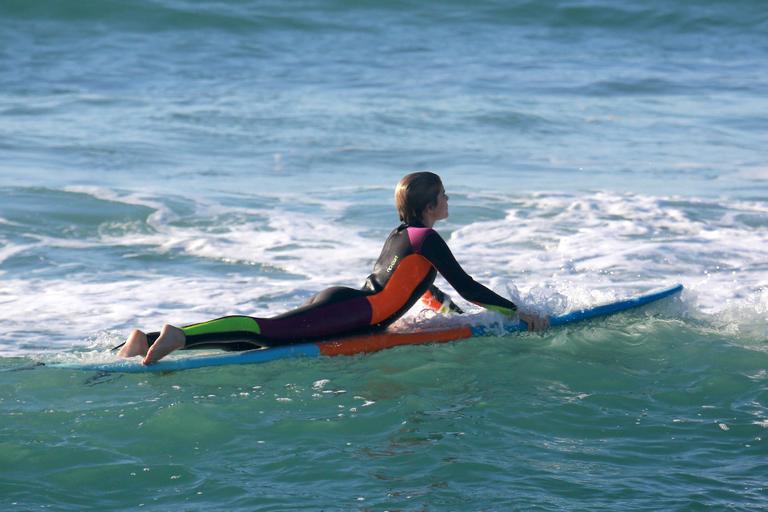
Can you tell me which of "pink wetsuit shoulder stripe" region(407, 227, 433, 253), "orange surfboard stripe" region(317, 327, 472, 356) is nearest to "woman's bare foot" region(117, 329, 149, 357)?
"orange surfboard stripe" region(317, 327, 472, 356)

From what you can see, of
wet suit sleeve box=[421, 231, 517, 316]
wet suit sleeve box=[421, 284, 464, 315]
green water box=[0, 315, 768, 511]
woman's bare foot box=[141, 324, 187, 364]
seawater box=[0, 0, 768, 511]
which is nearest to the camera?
green water box=[0, 315, 768, 511]

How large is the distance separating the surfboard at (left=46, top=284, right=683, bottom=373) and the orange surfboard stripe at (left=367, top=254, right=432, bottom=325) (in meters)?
0.15

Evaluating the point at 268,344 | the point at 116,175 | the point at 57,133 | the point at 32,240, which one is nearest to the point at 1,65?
the point at 57,133

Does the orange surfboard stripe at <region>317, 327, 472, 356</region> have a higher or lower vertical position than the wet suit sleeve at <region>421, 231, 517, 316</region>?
lower

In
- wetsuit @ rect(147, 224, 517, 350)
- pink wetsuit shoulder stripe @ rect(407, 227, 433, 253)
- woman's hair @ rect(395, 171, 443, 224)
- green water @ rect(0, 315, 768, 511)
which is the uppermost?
woman's hair @ rect(395, 171, 443, 224)

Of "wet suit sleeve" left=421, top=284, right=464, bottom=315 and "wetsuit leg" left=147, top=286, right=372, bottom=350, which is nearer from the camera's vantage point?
"wetsuit leg" left=147, top=286, right=372, bottom=350

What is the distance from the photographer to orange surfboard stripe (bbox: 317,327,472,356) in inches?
239

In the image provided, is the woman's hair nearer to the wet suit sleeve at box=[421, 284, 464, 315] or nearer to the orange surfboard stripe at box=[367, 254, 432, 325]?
the orange surfboard stripe at box=[367, 254, 432, 325]

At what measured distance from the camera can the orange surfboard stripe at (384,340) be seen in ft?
19.9

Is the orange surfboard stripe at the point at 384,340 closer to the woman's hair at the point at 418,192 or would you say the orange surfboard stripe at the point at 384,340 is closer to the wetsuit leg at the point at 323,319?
the wetsuit leg at the point at 323,319

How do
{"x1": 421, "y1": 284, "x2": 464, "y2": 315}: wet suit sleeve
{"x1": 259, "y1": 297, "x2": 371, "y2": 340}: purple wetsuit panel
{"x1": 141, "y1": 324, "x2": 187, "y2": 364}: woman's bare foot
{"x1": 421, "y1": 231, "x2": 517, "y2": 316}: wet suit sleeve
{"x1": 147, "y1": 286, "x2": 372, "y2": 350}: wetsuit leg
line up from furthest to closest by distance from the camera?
{"x1": 421, "y1": 284, "x2": 464, "y2": 315}: wet suit sleeve → {"x1": 421, "y1": 231, "x2": 517, "y2": 316}: wet suit sleeve → {"x1": 259, "y1": 297, "x2": 371, "y2": 340}: purple wetsuit panel → {"x1": 147, "y1": 286, "x2": 372, "y2": 350}: wetsuit leg → {"x1": 141, "y1": 324, "x2": 187, "y2": 364}: woman's bare foot

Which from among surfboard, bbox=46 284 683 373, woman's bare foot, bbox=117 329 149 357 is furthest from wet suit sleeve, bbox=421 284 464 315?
woman's bare foot, bbox=117 329 149 357

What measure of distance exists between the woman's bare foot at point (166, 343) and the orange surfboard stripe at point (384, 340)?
2.47ft

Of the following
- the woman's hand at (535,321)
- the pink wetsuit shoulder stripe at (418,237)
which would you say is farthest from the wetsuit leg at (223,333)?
the woman's hand at (535,321)
